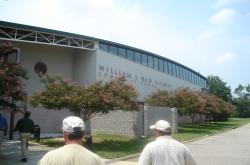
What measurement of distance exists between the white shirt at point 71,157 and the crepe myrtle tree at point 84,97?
14.8 metres

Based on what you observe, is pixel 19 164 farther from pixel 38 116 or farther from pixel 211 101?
pixel 211 101

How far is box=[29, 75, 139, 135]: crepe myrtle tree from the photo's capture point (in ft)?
62.3

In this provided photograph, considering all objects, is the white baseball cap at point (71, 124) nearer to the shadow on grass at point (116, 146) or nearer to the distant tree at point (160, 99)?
the shadow on grass at point (116, 146)

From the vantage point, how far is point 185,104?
37.7 m

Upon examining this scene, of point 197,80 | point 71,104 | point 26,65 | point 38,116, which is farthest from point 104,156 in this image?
point 197,80

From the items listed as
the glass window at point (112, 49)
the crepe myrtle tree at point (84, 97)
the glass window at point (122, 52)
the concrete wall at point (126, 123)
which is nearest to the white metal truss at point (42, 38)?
the glass window at point (112, 49)

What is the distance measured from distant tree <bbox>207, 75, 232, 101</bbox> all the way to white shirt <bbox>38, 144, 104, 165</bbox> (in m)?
93.2

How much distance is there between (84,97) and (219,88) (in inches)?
3209

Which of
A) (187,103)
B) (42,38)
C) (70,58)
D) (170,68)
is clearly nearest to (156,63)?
(170,68)

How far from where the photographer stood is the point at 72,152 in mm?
3977

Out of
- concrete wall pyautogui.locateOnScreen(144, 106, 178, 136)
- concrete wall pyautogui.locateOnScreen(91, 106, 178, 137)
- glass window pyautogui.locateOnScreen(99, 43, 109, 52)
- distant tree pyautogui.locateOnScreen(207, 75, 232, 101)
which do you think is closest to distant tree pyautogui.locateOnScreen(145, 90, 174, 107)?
concrete wall pyautogui.locateOnScreen(144, 106, 178, 136)

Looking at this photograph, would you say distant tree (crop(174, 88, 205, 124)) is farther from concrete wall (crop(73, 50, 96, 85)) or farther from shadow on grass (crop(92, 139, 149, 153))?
shadow on grass (crop(92, 139, 149, 153))

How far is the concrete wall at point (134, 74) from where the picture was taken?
112 feet

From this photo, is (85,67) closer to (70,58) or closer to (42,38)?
(70,58)
